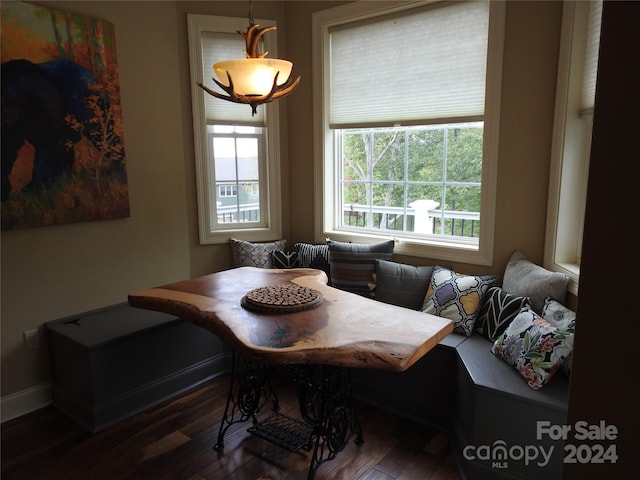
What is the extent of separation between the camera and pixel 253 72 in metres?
1.90

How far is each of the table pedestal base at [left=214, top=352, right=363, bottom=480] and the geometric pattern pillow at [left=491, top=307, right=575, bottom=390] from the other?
0.83 meters

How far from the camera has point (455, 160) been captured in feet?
10.3

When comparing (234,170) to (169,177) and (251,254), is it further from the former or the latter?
(251,254)

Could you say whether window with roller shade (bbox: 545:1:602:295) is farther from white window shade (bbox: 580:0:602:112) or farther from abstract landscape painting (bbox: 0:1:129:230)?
abstract landscape painting (bbox: 0:1:129:230)

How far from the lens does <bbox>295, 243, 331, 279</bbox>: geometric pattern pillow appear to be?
347cm

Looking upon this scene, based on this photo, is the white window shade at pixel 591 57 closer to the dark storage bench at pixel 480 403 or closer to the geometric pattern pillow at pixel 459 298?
the geometric pattern pillow at pixel 459 298

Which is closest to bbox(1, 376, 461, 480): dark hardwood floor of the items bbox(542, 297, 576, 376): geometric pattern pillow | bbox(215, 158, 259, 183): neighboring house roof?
bbox(542, 297, 576, 376): geometric pattern pillow

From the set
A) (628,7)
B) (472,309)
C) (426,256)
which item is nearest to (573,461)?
(628,7)

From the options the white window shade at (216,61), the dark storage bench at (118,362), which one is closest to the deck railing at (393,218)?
the white window shade at (216,61)

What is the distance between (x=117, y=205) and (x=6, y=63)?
1014mm

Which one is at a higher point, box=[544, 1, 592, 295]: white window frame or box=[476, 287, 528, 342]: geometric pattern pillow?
box=[544, 1, 592, 295]: white window frame

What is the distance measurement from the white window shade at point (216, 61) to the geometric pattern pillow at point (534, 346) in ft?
8.37

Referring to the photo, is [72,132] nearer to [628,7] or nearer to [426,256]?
[426,256]

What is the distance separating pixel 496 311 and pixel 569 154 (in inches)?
38.8
